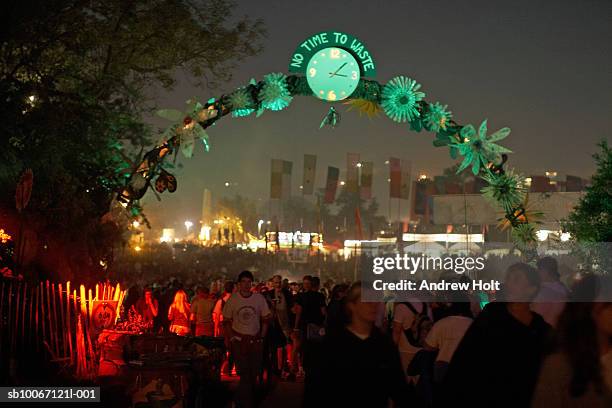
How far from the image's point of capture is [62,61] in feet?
53.4

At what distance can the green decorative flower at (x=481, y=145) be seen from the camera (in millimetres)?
14516

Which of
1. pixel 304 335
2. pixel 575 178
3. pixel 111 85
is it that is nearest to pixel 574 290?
pixel 304 335

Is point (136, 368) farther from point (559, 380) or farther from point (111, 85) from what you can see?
point (111, 85)

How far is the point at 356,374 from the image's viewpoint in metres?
4.70

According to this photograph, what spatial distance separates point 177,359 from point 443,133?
790 centimetres

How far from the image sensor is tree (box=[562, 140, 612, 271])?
85.6 ft

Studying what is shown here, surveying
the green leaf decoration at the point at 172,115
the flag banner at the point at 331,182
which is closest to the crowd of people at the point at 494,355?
the green leaf decoration at the point at 172,115

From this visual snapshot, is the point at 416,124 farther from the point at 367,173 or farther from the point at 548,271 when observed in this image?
the point at 367,173

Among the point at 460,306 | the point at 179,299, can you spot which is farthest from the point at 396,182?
the point at 460,306

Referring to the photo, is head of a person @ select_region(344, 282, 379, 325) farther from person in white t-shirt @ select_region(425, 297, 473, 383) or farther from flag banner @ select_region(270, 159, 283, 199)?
flag banner @ select_region(270, 159, 283, 199)

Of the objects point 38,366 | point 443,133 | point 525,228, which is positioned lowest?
point 38,366

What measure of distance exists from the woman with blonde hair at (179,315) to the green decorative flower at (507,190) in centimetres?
659

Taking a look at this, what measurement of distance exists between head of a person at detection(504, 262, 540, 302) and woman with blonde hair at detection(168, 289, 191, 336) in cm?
1102

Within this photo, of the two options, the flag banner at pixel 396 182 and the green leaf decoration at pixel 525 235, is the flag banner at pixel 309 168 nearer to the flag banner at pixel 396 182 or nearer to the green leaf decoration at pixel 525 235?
the flag banner at pixel 396 182
